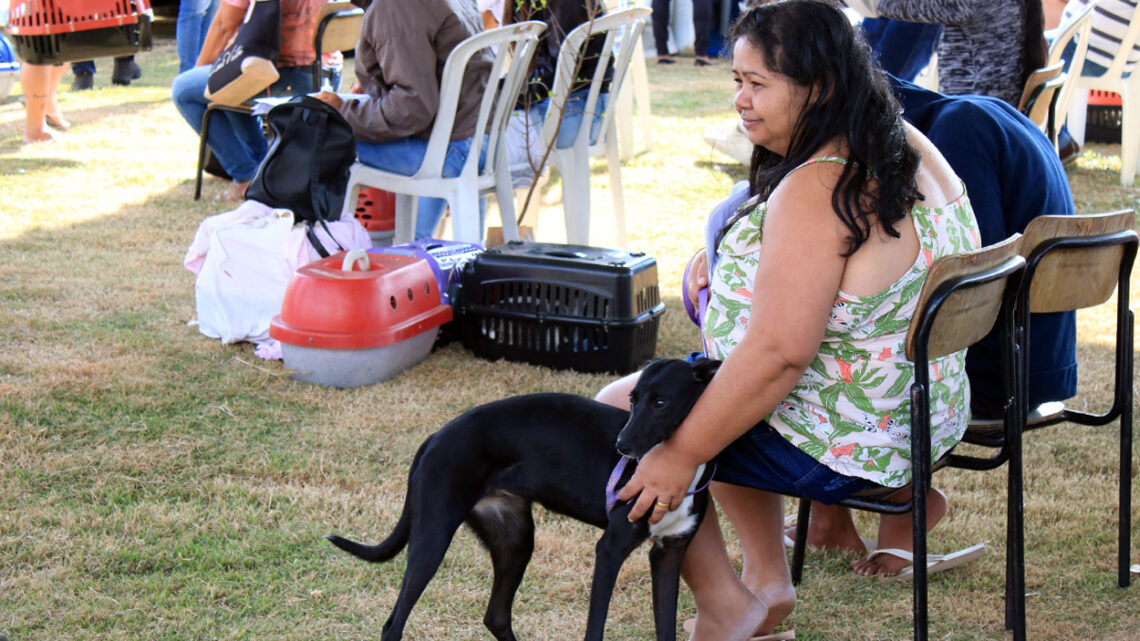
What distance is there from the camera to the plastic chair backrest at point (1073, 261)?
6.26 ft

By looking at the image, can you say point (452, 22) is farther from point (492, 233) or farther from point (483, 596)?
point (483, 596)

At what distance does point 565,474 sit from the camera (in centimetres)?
170

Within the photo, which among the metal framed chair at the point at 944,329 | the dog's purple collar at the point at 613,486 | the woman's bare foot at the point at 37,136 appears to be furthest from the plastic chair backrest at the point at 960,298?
the woman's bare foot at the point at 37,136

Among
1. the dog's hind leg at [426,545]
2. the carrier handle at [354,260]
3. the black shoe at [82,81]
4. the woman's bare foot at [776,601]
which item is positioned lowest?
the woman's bare foot at [776,601]

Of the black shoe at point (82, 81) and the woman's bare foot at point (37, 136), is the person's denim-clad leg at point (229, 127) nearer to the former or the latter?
the woman's bare foot at point (37, 136)

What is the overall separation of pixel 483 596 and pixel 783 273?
3.58 feet

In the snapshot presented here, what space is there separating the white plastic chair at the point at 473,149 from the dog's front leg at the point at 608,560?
268 cm

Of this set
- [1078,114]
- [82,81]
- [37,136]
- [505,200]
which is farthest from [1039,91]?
[82,81]

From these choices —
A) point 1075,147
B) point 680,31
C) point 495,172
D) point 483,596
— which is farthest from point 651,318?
point 680,31

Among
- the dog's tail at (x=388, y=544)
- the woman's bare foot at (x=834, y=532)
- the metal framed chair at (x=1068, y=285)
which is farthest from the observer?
the woman's bare foot at (x=834, y=532)

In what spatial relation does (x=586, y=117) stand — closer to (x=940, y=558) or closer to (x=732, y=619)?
(x=940, y=558)

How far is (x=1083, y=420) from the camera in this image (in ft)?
7.14

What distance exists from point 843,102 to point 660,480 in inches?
25.2

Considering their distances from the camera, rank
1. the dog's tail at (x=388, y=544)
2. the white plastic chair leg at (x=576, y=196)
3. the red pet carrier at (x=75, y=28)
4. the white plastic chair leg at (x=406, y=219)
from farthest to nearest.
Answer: the red pet carrier at (x=75, y=28) → the white plastic chair leg at (x=576, y=196) → the white plastic chair leg at (x=406, y=219) → the dog's tail at (x=388, y=544)
